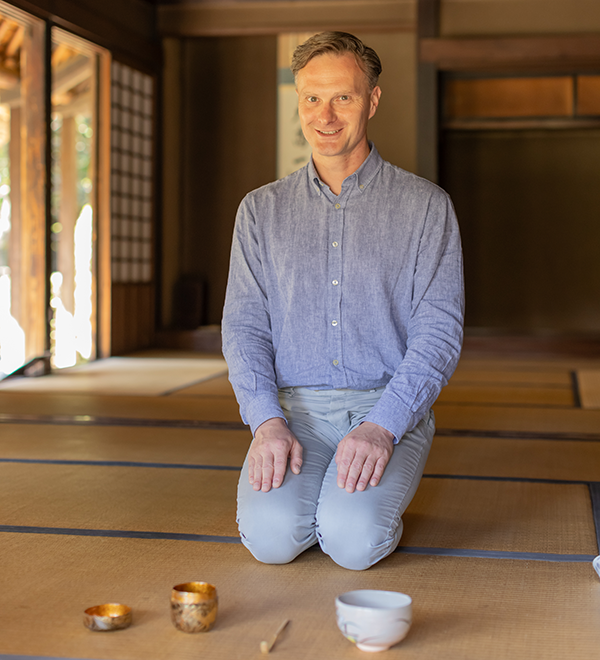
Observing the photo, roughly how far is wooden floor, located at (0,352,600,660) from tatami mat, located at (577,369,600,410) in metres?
0.33

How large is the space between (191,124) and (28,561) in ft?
19.4

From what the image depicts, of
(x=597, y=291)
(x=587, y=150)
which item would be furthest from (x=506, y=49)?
(x=597, y=291)

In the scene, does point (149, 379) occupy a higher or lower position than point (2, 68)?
lower

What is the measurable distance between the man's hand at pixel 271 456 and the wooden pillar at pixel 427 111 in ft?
15.9

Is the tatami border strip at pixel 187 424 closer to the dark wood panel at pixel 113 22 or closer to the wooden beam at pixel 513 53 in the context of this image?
the dark wood panel at pixel 113 22

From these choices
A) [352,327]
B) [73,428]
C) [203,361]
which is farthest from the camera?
[203,361]

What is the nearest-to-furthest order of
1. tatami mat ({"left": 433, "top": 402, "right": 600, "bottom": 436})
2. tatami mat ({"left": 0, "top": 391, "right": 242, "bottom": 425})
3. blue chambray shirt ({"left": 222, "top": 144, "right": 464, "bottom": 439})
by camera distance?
blue chambray shirt ({"left": 222, "top": 144, "right": 464, "bottom": 439}), tatami mat ({"left": 433, "top": 402, "right": 600, "bottom": 436}), tatami mat ({"left": 0, "top": 391, "right": 242, "bottom": 425})

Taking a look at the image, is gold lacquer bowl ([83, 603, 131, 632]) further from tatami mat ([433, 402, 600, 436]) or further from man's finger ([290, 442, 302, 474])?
tatami mat ([433, 402, 600, 436])

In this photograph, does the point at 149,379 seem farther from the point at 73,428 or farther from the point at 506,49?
the point at 506,49

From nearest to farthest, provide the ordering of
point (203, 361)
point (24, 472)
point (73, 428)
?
point (24, 472) → point (73, 428) → point (203, 361)

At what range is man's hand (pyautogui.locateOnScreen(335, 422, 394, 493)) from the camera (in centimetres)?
172

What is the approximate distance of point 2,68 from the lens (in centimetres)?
628

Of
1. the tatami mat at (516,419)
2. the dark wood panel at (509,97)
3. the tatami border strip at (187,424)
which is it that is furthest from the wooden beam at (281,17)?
the tatami border strip at (187,424)

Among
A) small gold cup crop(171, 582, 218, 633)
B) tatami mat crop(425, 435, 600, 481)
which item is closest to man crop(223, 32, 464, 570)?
small gold cup crop(171, 582, 218, 633)
